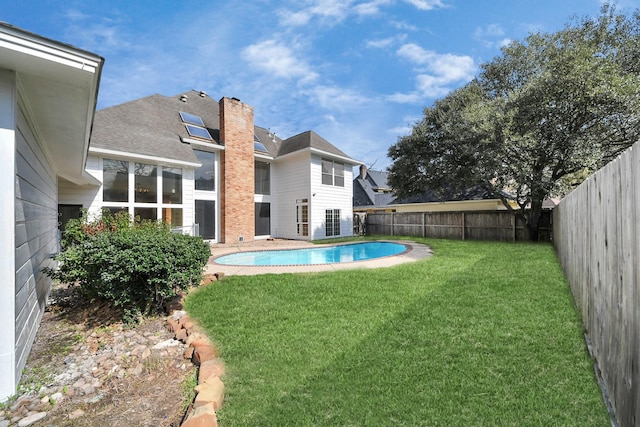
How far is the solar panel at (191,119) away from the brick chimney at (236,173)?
1791 millimetres

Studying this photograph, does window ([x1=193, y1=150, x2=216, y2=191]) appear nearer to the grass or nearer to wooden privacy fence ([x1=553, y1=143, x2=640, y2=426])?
the grass

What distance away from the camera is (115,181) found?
1197cm

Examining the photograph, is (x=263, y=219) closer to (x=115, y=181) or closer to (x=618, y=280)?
(x=115, y=181)

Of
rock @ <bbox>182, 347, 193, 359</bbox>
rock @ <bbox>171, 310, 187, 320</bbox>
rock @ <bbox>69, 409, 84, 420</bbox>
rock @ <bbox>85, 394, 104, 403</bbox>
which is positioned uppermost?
rock @ <bbox>171, 310, 187, 320</bbox>

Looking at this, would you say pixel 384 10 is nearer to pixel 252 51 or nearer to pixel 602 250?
pixel 252 51

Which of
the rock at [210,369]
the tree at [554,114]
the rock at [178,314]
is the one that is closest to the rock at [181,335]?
the rock at [178,314]

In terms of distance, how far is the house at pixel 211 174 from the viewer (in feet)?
39.3

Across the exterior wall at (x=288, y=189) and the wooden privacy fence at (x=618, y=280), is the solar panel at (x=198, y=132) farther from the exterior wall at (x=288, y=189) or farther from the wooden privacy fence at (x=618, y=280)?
the wooden privacy fence at (x=618, y=280)

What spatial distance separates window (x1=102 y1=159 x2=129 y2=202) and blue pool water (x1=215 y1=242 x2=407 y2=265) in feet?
16.0

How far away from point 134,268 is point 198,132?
43.7 feet

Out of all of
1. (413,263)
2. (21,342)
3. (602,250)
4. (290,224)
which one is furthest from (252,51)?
(602,250)

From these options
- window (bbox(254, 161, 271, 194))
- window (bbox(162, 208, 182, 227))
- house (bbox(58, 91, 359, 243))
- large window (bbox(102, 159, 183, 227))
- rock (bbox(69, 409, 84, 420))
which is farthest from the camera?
window (bbox(254, 161, 271, 194))

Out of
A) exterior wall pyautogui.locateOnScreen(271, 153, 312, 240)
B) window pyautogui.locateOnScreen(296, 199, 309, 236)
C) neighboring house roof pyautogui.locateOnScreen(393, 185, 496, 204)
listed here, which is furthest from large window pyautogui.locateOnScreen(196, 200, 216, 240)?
neighboring house roof pyautogui.locateOnScreen(393, 185, 496, 204)

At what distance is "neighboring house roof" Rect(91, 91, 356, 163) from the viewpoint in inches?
487
